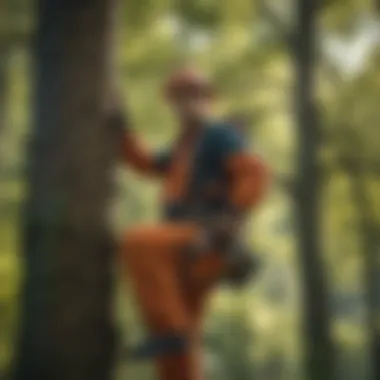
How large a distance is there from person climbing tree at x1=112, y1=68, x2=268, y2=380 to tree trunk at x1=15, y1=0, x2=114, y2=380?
53 mm

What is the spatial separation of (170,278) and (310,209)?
0.27m

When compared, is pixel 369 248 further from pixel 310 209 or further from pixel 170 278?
pixel 170 278

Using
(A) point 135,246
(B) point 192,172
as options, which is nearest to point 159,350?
(A) point 135,246

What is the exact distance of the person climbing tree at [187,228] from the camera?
69.0 inches

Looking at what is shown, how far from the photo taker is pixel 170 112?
1812mm

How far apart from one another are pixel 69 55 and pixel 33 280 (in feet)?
1.28

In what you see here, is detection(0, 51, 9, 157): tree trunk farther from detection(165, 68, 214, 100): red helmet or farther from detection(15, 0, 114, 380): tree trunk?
detection(165, 68, 214, 100): red helmet

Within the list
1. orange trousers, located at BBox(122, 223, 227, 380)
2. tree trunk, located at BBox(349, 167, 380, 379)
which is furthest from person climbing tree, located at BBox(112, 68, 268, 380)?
tree trunk, located at BBox(349, 167, 380, 379)

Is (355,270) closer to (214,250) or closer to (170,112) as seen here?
(214,250)

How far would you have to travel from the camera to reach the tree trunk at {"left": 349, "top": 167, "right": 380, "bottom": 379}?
1.80 m

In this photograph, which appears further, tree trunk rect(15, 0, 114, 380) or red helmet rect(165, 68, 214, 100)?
red helmet rect(165, 68, 214, 100)

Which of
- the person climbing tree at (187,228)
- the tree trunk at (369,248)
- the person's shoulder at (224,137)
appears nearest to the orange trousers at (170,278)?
the person climbing tree at (187,228)

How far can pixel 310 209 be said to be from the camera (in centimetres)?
182

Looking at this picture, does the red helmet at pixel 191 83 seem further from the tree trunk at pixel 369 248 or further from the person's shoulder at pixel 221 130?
the tree trunk at pixel 369 248
